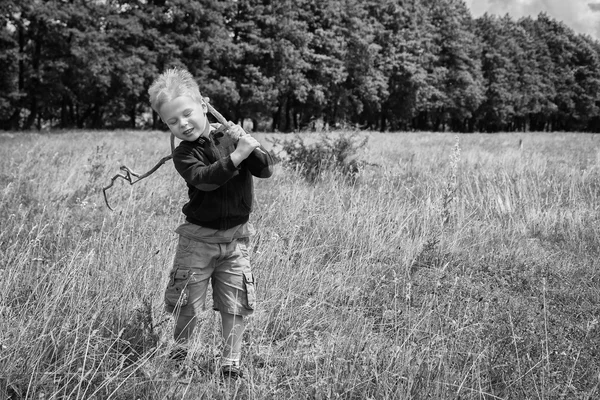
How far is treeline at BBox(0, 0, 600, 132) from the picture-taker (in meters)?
27.4

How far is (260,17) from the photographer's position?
33031mm

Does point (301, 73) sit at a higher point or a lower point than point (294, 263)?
higher

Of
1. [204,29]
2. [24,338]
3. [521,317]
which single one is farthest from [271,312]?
[204,29]

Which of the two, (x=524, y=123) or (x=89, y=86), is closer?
(x=89, y=86)

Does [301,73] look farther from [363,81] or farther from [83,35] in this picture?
[83,35]

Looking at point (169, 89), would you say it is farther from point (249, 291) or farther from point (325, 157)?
point (325, 157)

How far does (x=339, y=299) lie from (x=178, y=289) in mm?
1333

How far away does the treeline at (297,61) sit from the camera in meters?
27.4

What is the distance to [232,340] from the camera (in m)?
2.41

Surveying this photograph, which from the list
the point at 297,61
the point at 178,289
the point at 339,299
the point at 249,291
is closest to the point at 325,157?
the point at 339,299

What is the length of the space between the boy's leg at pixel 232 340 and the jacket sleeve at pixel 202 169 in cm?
67

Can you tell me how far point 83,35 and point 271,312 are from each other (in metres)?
27.3

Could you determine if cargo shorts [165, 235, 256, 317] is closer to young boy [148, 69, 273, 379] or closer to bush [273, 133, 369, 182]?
young boy [148, 69, 273, 379]

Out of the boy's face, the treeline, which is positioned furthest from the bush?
the treeline
